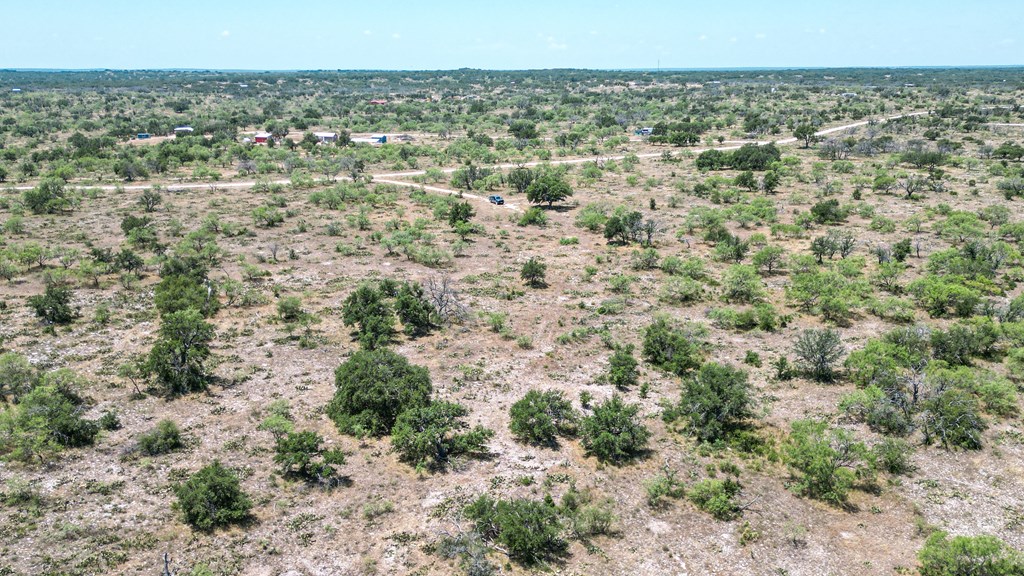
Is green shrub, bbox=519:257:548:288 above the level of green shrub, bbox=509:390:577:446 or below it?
above

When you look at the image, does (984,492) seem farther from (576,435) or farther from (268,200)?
(268,200)

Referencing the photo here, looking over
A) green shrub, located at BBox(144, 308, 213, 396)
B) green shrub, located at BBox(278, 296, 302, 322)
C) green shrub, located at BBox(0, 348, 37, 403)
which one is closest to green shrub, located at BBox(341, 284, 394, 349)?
green shrub, located at BBox(278, 296, 302, 322)

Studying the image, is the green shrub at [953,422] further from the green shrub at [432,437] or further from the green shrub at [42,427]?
the green shrub at [42,427]

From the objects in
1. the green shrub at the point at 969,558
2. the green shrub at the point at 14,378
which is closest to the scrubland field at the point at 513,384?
the green shrub at the point at 969,558

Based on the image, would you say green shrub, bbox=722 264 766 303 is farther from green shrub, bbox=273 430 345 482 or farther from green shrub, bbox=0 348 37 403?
green shrub, bbox=0 348 37 403

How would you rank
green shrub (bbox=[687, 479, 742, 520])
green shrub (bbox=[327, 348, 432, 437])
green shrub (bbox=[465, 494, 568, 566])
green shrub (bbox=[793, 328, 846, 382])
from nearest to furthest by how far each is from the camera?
green shrub (bbox=[465, 494, 568, 566]) < green shrub (bbox=[687, 479, 742, 520]) < green shrub (bbox=[327, 348, 432, 437]) < green shrub (bbox=[793, 328, 846, 382])

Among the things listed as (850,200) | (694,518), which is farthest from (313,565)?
(850,200)
